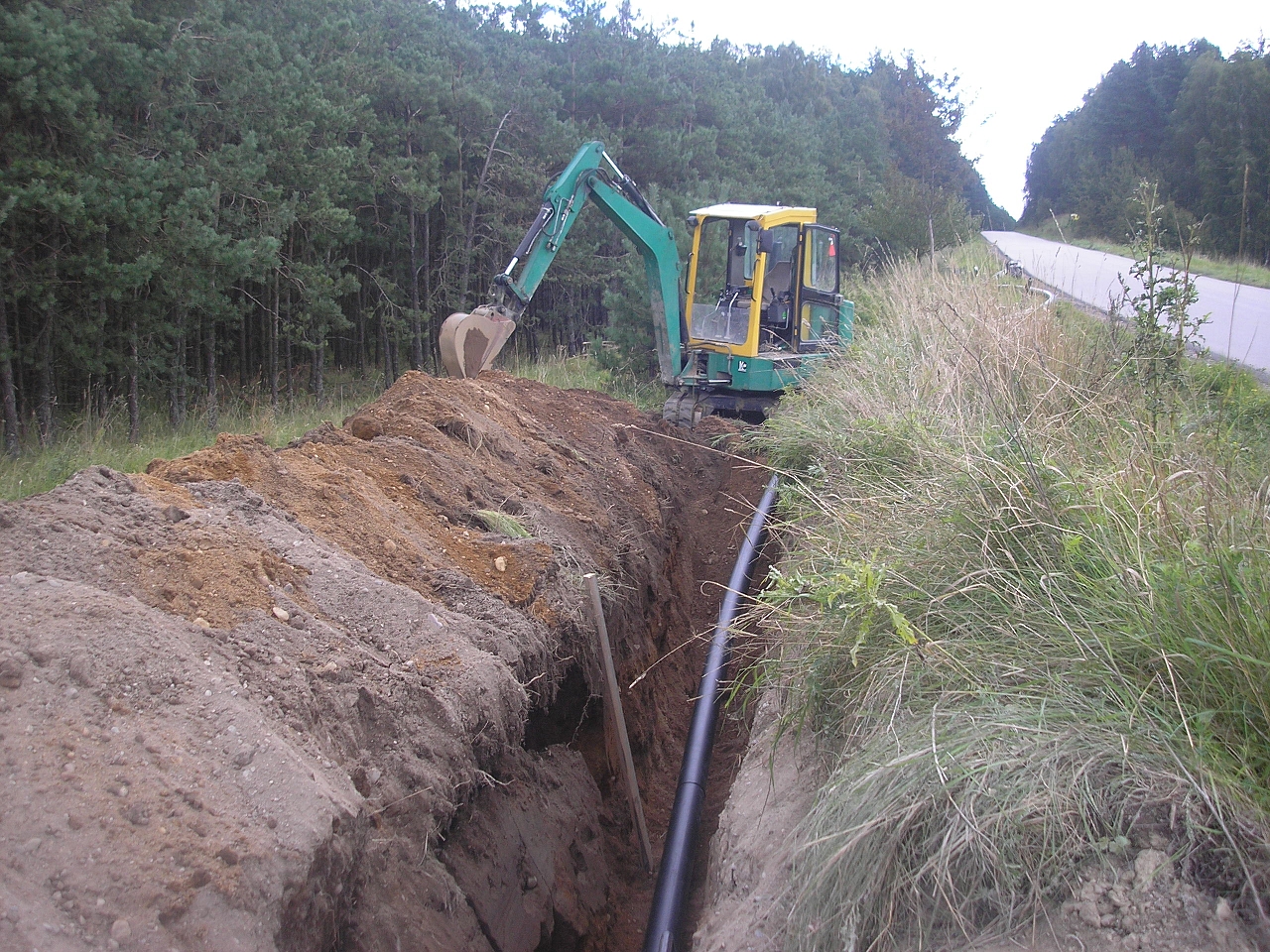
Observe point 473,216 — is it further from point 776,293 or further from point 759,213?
point 759,213

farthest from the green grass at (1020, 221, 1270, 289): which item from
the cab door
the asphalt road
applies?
the cab door

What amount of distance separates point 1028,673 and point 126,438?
12339 millimetres

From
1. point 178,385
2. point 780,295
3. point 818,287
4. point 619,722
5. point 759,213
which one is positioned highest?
point 759,213

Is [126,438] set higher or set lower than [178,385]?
lower

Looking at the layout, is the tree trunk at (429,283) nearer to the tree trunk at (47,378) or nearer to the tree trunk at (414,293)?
the tree trunk at (414,293)

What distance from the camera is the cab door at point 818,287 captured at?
1227 cm

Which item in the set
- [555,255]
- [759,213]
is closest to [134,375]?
[555,255]

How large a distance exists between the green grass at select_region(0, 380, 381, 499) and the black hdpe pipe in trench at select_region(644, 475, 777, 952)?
3857 millimetres

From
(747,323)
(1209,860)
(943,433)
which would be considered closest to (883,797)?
(1209,860)

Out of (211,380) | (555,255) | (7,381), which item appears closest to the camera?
(555,255)

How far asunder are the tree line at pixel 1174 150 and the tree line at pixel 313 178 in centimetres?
426

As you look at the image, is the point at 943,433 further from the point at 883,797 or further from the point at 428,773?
the point at 428,773

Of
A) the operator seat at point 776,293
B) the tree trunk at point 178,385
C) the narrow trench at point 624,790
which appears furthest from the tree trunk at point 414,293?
the narrow trench at point 624,790

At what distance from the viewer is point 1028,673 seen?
2680mm
